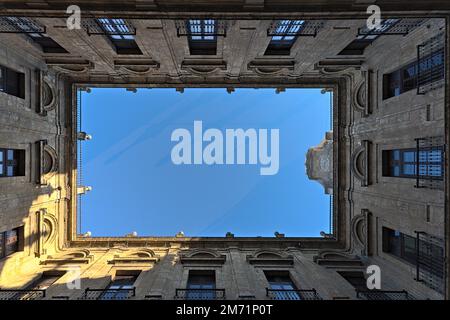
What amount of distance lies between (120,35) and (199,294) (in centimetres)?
1370

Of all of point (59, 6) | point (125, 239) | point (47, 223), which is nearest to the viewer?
point (59, 6)

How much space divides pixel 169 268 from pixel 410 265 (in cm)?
1294

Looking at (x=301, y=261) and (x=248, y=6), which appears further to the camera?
(x=301, y=261)

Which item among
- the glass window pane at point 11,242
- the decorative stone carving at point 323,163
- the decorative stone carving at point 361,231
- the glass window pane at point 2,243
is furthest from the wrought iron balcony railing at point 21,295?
the decorative stone carving at point 323,163

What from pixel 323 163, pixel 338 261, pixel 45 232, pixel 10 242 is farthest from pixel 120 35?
pixel 323 163

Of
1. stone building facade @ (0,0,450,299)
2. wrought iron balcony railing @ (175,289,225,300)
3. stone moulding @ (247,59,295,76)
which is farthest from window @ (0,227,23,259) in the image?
stone moulding @ (247,59,295,76)

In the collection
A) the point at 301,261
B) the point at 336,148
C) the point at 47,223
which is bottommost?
the point at 301,261

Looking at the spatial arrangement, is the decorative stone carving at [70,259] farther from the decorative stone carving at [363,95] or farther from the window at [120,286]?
the decorative stone carving at [363,95]

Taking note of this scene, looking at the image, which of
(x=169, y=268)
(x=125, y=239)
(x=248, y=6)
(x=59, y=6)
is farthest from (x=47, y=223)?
(x=248, y=6)

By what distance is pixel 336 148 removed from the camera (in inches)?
998

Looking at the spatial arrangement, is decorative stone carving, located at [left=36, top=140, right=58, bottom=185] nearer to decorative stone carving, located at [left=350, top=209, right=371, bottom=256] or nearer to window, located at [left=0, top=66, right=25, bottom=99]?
window, located at [left=0, top=66, right=25, bottom=99]

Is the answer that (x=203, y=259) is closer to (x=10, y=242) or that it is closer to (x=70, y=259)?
(x=70, y=259)

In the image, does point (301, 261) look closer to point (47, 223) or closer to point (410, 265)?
point (410, 265)

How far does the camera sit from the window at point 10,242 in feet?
58.2
